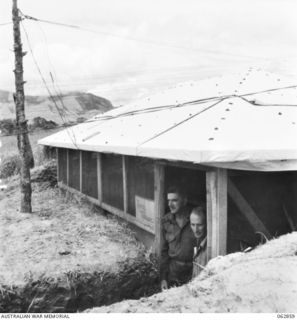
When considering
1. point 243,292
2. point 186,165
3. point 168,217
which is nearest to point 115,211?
point 168,217

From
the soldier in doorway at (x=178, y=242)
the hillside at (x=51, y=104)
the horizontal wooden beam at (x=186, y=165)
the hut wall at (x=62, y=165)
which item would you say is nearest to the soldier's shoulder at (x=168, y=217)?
the soldier in doorway at (x=178, y=242)

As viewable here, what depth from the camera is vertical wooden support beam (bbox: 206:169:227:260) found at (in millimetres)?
4879

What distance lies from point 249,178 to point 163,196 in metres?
1.51

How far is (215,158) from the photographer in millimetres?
4426

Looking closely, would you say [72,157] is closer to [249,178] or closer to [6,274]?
[6,274]

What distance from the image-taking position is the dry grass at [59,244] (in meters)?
5.85

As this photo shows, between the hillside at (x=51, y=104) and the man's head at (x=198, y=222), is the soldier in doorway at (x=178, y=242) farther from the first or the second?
the hillside at (x=51, y=104)

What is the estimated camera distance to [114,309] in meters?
3.45

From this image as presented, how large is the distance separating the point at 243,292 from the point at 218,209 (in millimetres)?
1703

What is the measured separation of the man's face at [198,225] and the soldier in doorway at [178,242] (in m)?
0.48

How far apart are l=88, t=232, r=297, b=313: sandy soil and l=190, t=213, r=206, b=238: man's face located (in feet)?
4.80

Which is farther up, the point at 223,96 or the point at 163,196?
the point at 223,96

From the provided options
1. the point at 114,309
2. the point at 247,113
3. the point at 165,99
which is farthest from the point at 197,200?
the point at 114,309

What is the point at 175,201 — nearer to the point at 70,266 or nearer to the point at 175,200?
the point at 175,200
